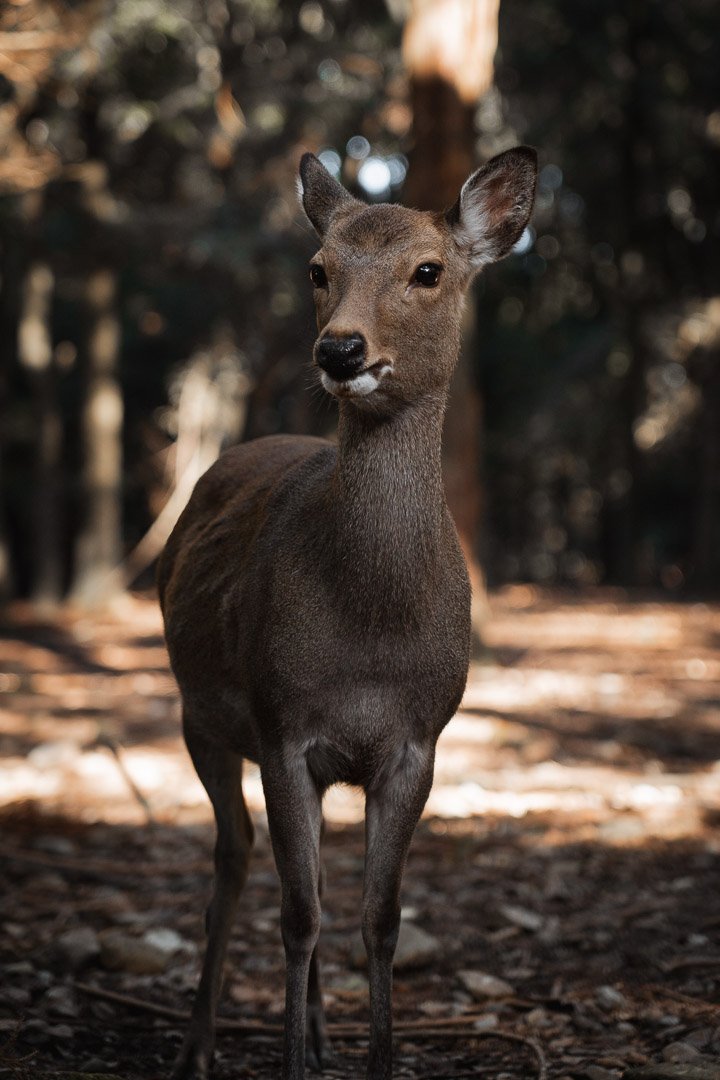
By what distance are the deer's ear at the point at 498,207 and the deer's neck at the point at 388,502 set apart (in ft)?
2.17

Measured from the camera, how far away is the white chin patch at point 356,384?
332 cm

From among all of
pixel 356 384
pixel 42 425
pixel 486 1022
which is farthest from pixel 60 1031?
pixel 42 425

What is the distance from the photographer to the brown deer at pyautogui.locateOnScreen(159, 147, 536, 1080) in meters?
3.53

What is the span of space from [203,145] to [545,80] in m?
6.57

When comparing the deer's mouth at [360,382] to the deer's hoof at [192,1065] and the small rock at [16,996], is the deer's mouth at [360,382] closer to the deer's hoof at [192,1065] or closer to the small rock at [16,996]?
the deer's hoof at [192,1065]

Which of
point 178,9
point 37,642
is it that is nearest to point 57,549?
point 37,642

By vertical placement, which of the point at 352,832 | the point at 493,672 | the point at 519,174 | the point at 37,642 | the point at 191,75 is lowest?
the point at 37,642

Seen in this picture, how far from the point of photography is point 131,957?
4.80 metres

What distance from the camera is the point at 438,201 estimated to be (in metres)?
10.4

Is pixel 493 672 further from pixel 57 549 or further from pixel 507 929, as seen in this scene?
pixel 57 549

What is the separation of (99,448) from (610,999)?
A: 51.9 ft

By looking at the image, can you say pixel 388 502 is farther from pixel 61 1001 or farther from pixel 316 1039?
pixel 61 1001

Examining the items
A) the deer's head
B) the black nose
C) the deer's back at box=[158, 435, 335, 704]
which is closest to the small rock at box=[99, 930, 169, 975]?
the deer's back at box=[158, 435, 335, 704]

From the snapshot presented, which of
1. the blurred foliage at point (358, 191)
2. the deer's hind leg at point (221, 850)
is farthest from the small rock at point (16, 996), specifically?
the blurred foliage at point (358, 191)
